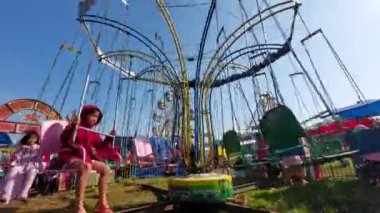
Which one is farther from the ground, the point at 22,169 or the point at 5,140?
the point at 5,140

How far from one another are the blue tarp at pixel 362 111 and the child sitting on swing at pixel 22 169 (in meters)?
12.7

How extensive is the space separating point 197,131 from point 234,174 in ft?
11.6

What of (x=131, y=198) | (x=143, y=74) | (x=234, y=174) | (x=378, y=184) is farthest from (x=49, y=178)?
(x=143, y=74)

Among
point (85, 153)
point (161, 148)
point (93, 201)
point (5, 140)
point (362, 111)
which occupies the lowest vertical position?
point (93, 201)

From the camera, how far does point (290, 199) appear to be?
8.11 meters

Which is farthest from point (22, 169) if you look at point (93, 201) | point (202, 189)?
point (202, 189)

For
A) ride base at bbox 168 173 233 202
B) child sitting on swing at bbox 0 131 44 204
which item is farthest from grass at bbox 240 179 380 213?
child sitting on swing at bbox 0 131 44 204

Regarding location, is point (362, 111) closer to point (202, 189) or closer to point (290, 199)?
point (290, 199)

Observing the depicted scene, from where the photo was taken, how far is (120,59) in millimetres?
18312

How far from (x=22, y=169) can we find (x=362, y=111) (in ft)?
44.0

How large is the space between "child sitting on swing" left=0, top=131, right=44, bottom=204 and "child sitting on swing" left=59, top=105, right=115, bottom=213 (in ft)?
6.11

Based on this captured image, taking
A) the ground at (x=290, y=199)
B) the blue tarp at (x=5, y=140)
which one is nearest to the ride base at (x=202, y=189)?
the ground at (x=290, y=199)

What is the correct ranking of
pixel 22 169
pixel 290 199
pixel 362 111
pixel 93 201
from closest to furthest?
1. pixel 22 169
2. pixel 93 201
3. pixel 290 199
4. pixel 362 111

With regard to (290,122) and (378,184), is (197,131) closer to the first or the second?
(290,122)
